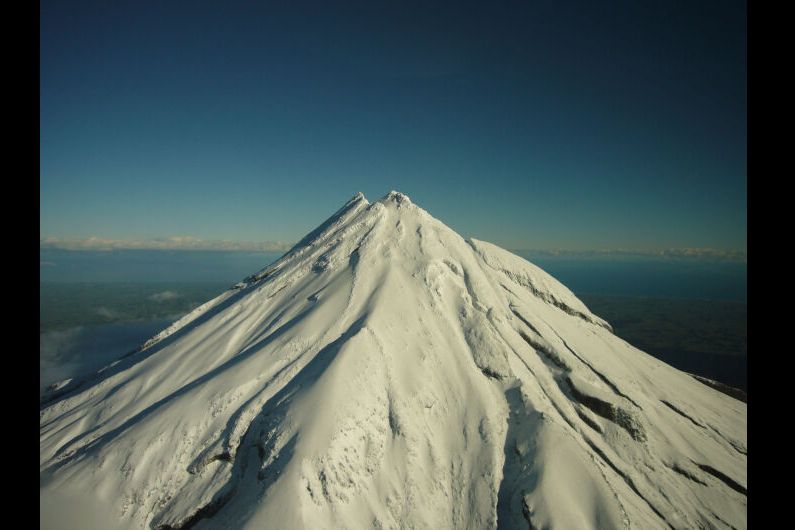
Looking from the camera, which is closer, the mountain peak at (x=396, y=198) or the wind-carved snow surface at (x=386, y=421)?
the wind-carved snow surface at (x=386, y=421)

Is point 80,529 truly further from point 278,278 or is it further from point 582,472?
point 582,472

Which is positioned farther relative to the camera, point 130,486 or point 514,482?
point 514,482

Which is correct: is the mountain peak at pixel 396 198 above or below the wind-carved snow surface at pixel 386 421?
above

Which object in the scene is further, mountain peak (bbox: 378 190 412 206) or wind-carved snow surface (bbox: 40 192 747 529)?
mountain peak (bbox: 378 190 412 206)

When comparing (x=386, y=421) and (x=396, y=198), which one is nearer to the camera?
(x=386, y=421)

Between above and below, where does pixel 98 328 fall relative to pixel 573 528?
below

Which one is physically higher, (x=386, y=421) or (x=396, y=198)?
(x=396, y=198)

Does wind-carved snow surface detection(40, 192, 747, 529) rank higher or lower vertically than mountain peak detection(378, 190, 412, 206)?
lower
